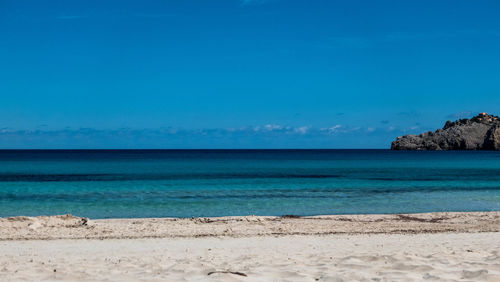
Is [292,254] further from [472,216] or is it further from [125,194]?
[125,194]

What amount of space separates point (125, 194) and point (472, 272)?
2498 centimetres

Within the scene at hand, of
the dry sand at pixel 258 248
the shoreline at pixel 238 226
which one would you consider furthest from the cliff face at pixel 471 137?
the shoreline at pixel 238 226

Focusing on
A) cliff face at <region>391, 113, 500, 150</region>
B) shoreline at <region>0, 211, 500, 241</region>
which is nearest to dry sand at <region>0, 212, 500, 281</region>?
shoreline at <region>0, 211, 500, 241</region>

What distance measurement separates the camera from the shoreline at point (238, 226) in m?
14.4

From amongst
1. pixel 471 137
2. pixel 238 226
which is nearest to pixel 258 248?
pixel 238 226

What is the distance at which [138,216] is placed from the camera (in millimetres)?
20266

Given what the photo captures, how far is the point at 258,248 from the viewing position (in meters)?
11.7

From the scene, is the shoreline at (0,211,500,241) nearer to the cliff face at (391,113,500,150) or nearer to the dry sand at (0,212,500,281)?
the dry sand at (0,212,500,281)

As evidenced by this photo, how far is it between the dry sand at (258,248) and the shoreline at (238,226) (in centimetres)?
3

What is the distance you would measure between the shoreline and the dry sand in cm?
3

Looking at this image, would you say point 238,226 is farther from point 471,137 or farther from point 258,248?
point 471,137

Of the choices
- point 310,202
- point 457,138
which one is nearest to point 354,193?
point 310,202

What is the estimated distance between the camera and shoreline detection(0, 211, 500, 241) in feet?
47.2

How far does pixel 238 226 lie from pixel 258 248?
448 centimetres
